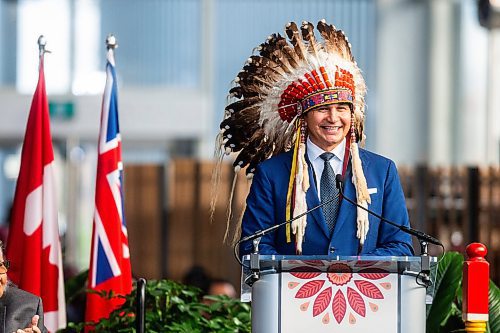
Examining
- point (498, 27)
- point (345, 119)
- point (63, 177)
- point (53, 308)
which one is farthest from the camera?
point (63, 177)

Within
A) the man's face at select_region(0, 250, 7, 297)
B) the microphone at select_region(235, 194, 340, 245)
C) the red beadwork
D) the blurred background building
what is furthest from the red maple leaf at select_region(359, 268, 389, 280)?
the blurred background building

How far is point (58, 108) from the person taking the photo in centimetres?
1391

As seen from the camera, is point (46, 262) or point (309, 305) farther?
point (46, 262)

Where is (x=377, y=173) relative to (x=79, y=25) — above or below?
below

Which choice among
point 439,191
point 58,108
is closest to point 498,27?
point 439,191

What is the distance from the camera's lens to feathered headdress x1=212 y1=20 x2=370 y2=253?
14.1 feet

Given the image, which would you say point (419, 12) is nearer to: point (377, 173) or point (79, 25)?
point (79, 25)

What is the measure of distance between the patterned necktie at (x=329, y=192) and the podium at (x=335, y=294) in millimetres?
483

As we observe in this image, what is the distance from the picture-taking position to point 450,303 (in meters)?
5.21

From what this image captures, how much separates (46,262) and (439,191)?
19.8ft

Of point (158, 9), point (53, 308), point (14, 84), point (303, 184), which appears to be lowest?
point (53, 308)

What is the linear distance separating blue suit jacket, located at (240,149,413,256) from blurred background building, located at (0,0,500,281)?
9.23m

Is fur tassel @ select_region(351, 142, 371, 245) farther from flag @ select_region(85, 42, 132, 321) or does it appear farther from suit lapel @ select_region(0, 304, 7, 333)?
flag @ select_region(85, 42, 132, 321)

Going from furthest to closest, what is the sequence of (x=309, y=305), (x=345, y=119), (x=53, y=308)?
1. (x=53, y=308)
2. (x=345, y=119)
3. (x=309, y=305)
